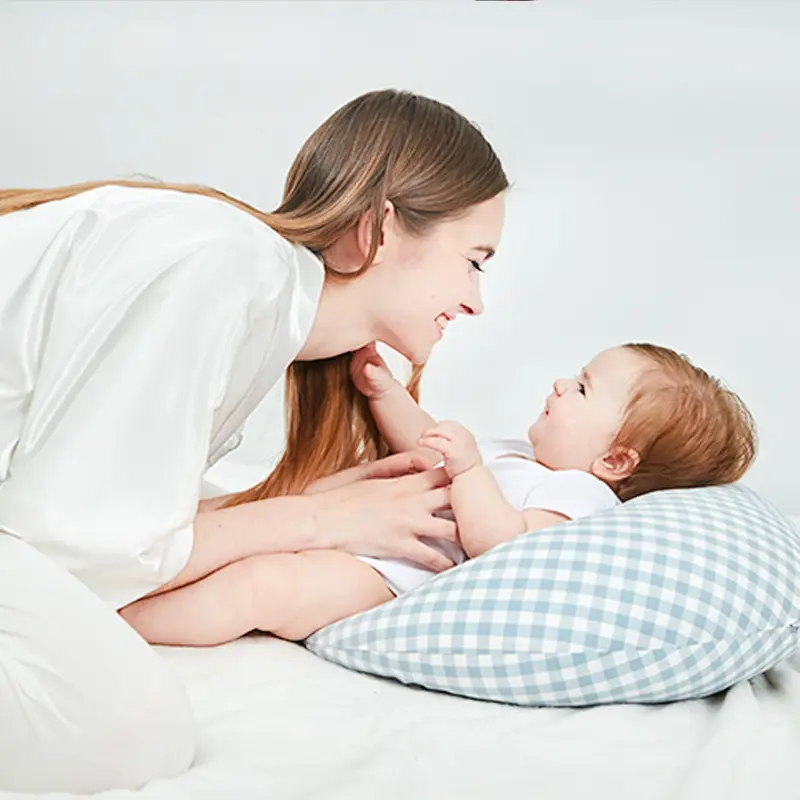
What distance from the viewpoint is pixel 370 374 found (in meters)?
1.92

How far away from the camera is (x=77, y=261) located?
4.39 feet

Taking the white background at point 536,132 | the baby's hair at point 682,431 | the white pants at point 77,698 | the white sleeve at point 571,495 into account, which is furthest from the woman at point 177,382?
the white background at point 536,132

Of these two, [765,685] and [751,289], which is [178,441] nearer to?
[765,685]

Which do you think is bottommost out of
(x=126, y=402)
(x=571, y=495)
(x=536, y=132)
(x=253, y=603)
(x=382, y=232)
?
(x=253, y=603)

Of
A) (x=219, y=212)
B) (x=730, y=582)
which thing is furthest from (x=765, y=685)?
(x=219, y=212)

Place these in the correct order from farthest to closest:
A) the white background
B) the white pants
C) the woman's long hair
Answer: the white background
the woman's long hair
the white pants

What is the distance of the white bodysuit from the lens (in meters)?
1.55

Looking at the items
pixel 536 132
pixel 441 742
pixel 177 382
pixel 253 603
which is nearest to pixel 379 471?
pixel 253 603

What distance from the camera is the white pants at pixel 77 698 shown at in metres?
1.02

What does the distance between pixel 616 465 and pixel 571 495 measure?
0.13 m

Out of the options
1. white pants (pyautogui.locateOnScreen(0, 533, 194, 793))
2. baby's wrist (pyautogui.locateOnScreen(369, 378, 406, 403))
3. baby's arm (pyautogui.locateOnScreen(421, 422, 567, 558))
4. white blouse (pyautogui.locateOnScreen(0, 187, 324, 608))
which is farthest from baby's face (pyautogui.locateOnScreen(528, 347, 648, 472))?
white pants (pyautogui.locateOnScreen(0, 533, 194, 793))

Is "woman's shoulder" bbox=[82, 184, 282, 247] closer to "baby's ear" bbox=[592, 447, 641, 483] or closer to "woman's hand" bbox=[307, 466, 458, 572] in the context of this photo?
"woman's hand" bbox=[307, 466, 458, 572]

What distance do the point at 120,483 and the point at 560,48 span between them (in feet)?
6.10

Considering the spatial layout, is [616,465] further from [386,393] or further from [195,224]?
[195,224]
